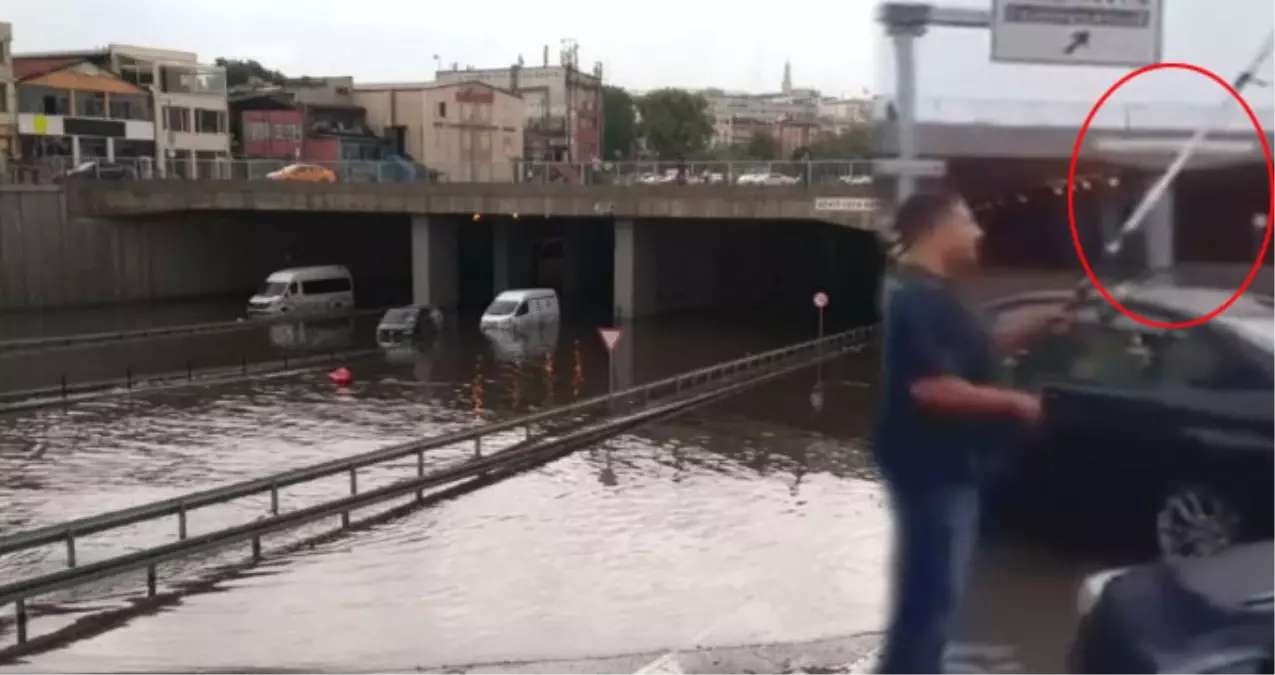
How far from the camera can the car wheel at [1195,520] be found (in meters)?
2.53

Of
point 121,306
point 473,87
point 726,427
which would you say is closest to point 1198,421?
point 726,427

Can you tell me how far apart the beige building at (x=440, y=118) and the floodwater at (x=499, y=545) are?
4302 cm

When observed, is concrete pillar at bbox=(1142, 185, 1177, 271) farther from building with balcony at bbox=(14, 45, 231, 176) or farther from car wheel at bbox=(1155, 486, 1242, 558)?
building with balcony at bbox=(14, 45, 231, 176)

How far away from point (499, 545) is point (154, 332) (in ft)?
66.8

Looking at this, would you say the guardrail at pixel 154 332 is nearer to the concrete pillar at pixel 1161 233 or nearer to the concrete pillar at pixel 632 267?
the concrete pillar at pixel 632 267

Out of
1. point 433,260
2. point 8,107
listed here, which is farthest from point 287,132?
point 433,260

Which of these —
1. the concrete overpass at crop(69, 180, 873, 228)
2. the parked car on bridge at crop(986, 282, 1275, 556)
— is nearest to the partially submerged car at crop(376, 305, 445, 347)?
the concrete overpass at crop(69, 180, 873, 228)

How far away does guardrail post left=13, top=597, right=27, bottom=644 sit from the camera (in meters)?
9.16

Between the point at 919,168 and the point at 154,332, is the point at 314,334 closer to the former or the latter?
the point at 154,332

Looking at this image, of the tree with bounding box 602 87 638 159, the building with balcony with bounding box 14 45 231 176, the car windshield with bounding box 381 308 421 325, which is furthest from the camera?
the tree with bounding box 602 87 638 159

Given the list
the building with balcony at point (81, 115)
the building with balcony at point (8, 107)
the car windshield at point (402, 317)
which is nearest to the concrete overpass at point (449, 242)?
the car windshield at point (402, 317)

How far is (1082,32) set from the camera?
252 cm

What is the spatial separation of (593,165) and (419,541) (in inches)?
890

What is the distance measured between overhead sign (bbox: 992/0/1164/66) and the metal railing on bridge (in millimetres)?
24964
